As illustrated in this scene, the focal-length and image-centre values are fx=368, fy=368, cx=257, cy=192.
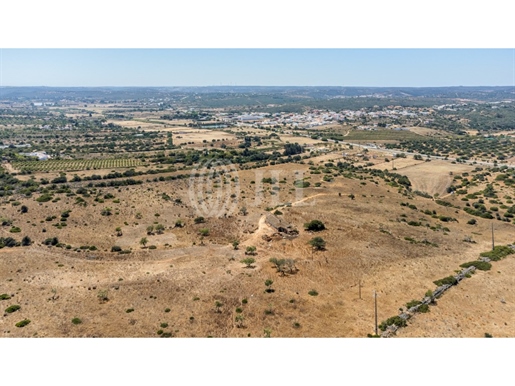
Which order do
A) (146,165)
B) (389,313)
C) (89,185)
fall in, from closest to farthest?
(389,313) → (89,185) → (146,165)

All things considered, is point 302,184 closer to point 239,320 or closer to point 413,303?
point 413,303

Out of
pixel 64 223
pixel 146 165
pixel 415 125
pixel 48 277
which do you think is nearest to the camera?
pixel 48 277

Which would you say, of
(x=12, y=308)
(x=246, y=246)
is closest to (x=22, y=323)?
(x=12, y=308)

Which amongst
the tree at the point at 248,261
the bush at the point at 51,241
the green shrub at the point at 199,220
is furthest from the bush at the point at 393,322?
the bush at the point at 51,241

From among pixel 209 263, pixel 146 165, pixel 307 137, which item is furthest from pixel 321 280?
pixel 307 137

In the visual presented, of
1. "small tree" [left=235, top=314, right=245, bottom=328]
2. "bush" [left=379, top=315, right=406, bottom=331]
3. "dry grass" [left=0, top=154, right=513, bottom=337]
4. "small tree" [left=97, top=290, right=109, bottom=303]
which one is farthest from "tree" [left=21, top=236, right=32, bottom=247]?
"bush" [left=379, top=315, right=406, bottom=331]

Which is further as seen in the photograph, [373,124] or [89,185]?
[373,124]

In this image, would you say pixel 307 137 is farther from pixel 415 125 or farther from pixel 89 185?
pixel 89 185

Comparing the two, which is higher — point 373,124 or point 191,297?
point 373,124

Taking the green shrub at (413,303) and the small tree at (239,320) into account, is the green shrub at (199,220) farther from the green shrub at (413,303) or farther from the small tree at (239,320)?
the green shrub at (413,303)
